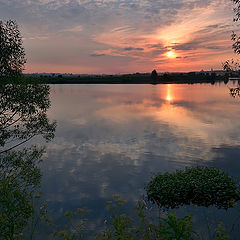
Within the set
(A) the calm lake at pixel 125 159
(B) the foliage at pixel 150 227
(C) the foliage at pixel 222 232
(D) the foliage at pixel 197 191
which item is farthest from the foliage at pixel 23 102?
(C) the foliage at pixel 222 232

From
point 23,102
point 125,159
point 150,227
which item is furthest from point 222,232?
point 125,159

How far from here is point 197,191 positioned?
21.3 meters

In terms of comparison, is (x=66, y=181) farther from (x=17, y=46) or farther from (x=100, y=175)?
(x=17, y=46)

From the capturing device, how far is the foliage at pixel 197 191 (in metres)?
21.0

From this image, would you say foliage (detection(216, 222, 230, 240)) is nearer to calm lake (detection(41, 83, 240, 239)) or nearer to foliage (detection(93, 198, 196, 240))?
foliage (detection(93, 198, 196, 240))

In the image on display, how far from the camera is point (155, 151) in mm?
40469

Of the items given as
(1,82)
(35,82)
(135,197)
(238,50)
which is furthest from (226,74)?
(1,82)

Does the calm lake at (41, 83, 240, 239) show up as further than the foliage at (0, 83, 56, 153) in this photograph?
No

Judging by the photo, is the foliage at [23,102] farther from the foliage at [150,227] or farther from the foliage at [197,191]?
the foliage at [150,227]

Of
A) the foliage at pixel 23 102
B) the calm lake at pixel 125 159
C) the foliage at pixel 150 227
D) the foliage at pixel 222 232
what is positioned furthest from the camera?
the foliage at pixel 23 102

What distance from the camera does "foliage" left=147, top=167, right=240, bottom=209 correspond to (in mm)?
21000

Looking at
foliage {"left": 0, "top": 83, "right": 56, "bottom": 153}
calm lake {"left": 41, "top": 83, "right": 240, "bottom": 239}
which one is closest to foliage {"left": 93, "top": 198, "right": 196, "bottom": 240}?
calm lake {"left": 41, "top": 83, "right": 240, "bottom": 239}

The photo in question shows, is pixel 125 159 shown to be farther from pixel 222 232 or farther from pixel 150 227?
pixel 222 232

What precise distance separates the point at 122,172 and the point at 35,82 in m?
15.8
